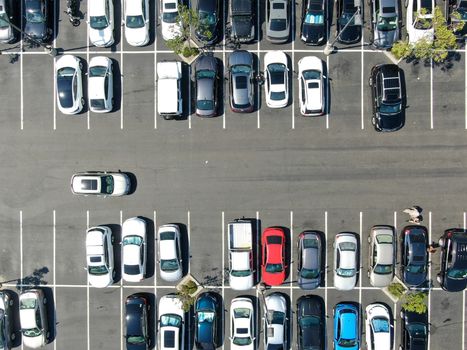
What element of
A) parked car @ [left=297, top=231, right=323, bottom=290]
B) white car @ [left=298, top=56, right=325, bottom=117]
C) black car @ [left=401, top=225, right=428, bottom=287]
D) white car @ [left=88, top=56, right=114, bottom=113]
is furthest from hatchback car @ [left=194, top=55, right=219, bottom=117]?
black car @ [left=401, top=225, right=428, bottom=287]

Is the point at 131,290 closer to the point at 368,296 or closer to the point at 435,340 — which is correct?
the point at 368,296

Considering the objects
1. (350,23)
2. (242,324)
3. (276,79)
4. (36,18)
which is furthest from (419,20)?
(36,18)

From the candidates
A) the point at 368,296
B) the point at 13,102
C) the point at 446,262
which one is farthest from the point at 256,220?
the point at 13,102

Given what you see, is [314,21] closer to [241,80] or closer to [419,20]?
[241,80]

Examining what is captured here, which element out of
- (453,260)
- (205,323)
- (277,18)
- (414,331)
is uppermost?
(277,18)

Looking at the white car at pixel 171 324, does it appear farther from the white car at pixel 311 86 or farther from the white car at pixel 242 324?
the white car at pixel 311 86

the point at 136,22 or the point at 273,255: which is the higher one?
the point at 136,22
